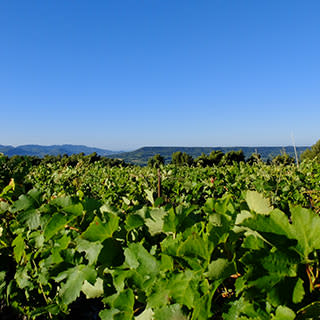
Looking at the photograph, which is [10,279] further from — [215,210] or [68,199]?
[215,210]

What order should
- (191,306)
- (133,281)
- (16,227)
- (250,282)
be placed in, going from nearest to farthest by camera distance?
1. (250,282)
2. (191,306)
3. (133,281)
4. (16,227)

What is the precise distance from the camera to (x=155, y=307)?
0.87 m

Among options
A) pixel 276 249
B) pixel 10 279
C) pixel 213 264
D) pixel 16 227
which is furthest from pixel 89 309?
pixel 276 249

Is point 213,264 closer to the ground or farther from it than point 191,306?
farther from it

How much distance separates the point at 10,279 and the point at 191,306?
1406 millimetres

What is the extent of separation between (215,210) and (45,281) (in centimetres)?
87

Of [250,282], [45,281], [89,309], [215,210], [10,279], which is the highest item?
[215,210]

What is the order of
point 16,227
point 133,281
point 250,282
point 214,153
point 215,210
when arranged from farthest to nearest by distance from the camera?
point 214,153
point 16,227
point 215,210
point 133,281
point 250,282

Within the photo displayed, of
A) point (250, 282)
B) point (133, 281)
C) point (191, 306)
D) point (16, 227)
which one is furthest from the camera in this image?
point (16, 227)

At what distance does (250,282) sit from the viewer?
0.70m

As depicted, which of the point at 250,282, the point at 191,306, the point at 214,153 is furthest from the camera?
the point at 214,153

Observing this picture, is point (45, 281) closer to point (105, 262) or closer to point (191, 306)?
point (105, 262)

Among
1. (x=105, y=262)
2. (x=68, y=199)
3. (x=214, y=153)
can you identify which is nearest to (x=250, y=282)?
(x=105, y=262)

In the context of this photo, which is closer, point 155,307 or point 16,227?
point 155,307
